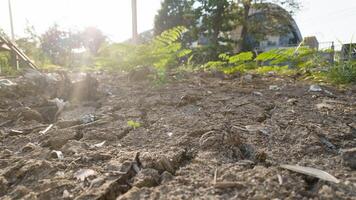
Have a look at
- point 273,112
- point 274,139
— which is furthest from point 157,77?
point 274,139

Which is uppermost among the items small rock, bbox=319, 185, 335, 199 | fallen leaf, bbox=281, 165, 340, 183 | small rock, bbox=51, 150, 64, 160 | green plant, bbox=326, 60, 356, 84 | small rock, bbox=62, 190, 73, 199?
green plant, bbox=326, 60, 356, 84

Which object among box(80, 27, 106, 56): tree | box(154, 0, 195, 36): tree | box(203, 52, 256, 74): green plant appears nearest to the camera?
box(203, 52, 256, 74): green plant

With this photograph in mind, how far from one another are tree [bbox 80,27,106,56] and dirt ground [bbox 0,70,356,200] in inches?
543

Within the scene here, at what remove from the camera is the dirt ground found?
0.72m

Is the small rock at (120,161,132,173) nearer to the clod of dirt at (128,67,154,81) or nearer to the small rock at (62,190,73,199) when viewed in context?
the small rock at (62,190,73,199)

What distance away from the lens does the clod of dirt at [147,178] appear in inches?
29.8

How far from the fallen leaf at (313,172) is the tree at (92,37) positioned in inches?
592

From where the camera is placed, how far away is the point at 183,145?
3.35ft

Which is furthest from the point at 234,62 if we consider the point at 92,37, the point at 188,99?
the point at 92,37

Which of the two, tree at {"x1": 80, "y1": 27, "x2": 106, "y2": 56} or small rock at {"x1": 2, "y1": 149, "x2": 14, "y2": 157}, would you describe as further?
tree at {"x1": 80, "y1": 27, "x2": 106, "y2": 56}

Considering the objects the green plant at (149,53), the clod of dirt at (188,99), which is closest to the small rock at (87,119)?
the clod of dirt at (188,99)

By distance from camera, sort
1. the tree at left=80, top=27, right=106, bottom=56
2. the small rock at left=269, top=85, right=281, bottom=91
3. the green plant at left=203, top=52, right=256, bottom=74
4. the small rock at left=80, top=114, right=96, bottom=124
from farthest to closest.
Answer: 1. the tree at left=80, top=27, right=106, bottom=56
2. the green plant at left=203, top=52, right=256, bottom=74
3. the small rock at left=269, top=85, right=281, bottom=91
4. the small rock at left=80, top=114, right=96, bottom=124

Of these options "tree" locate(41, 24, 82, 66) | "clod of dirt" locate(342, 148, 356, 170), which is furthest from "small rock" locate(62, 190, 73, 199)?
"tree" locate(41, 24, 82, 66)

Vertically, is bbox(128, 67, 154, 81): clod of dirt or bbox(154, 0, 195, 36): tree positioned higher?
bbox(154, 0, 195, 36): tree
